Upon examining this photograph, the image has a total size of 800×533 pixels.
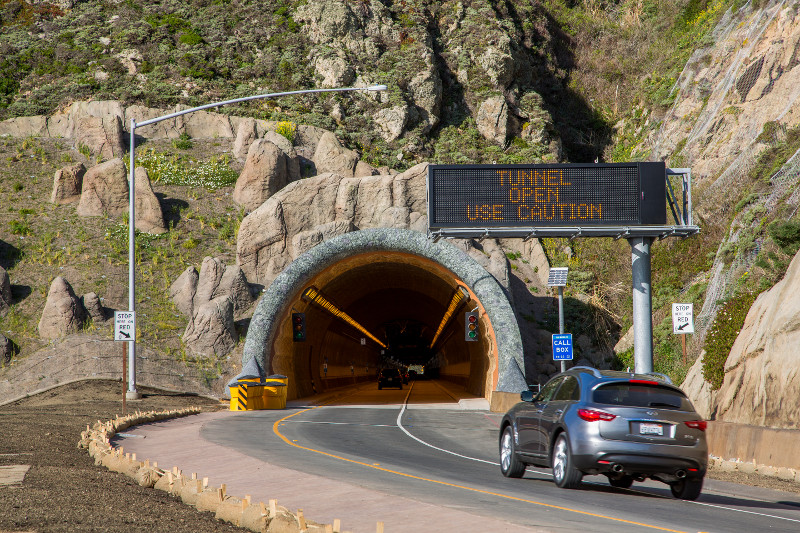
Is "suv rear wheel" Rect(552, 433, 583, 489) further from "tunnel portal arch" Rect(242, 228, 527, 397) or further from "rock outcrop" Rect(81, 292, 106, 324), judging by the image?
"rock outcrop" Rect(81, 292, 106, 324)

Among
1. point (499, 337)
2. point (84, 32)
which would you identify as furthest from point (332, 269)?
point (84, 32)

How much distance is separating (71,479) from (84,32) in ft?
225

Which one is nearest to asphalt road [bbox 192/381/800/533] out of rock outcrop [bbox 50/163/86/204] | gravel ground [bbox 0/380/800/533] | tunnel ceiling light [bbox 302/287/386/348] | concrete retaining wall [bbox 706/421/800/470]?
concrete retaining wall [bbox 706/421/800/470]

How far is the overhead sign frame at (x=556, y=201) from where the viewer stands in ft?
76.6

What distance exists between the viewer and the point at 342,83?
214 ft

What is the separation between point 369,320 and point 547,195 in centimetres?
4522

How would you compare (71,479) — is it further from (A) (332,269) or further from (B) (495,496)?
(A) (332,269)

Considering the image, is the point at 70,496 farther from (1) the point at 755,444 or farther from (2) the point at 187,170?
(2) the point at 187,170

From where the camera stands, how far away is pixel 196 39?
69688 millimetres

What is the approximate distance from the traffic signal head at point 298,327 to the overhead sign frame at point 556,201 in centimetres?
1450

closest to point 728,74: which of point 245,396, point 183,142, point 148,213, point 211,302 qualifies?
point 211,302

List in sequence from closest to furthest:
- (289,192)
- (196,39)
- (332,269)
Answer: (332,269)
(289,192)
(196,39)

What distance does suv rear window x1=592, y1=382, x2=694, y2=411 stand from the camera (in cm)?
1162

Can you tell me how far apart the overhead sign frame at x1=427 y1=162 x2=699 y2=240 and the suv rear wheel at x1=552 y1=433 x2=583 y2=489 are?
11.8m
